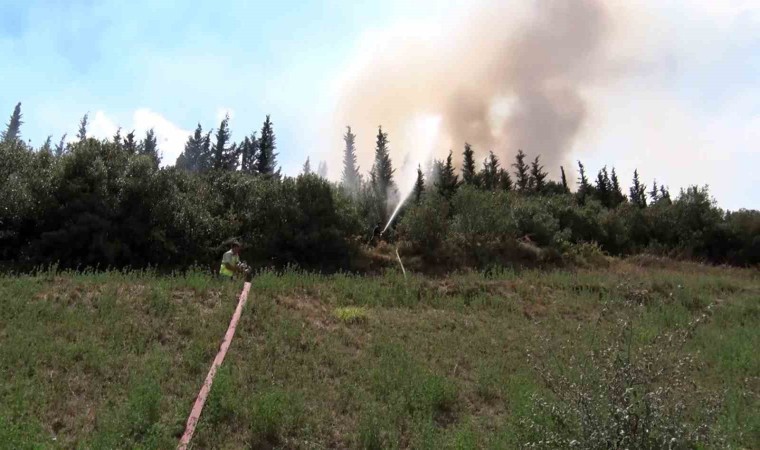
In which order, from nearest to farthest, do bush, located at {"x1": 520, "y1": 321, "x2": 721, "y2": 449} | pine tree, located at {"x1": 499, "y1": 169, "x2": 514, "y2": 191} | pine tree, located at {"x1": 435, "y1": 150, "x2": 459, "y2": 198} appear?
bush, located at {"x1": 520, "y1": 321, "x2": 721, "y2": 449} → pine tree, located at {"x1": 435, "y1": 150, "x2": 459, "y2": 198} → pine tree, located at {"x1": 499, "y1": 169, "x2": 514, "y2": 191}

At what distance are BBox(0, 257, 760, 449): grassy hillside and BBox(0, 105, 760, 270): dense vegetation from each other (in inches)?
345

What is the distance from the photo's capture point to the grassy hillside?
4426mm

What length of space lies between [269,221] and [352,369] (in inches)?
599

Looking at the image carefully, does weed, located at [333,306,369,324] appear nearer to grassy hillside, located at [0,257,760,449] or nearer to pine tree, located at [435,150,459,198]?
grassy hillside, located at [0,257,760,449]

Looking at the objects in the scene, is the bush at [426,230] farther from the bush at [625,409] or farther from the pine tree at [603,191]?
the pine tree at [603,191]

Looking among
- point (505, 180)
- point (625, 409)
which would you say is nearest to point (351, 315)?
point (625, 409)

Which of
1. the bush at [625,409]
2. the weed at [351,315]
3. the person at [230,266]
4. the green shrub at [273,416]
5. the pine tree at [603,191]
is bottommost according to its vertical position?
the green shrub at [273,416]

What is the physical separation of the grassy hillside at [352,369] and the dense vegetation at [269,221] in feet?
28.7

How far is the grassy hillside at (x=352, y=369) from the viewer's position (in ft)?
14.5

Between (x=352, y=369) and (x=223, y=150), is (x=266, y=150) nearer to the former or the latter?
(x=223, y=150)

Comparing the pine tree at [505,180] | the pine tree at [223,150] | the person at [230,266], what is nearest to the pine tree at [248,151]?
the pine tree at [223,150]

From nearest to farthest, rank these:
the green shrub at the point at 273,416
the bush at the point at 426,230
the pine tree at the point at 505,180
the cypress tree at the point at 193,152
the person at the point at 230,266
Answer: the green shrub at the point at 273,416 → the person at the point at 230,266 → the bush at the point at 426,230 → the pine tree at the point at 505,180 → the cypress tree at the point at 193,152

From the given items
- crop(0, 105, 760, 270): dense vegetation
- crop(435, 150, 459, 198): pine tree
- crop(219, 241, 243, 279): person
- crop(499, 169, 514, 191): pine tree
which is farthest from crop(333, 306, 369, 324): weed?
crop(499, 169, 514, 191): pine tree

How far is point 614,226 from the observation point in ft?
102
